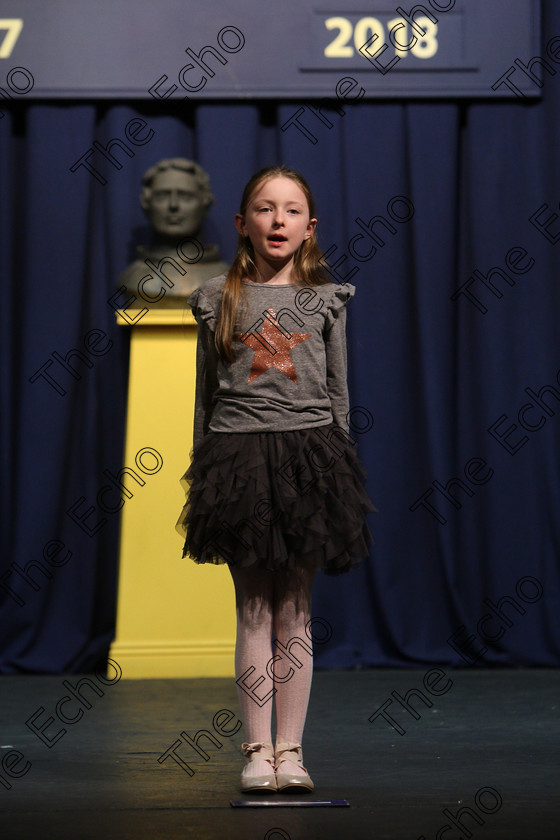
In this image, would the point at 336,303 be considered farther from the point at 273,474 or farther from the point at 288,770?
the point at 288,770

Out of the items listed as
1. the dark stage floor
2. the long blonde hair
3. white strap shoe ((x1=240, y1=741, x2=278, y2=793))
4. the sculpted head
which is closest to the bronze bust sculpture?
the sculpted head

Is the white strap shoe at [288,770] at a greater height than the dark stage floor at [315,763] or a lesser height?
greater

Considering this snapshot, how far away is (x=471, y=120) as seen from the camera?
3564 mm

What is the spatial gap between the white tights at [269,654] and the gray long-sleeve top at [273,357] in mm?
270

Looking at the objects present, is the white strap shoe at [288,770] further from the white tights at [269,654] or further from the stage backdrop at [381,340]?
the stage backdrop at [381,340]

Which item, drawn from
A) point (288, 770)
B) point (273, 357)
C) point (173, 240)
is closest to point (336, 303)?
point (273, 357)

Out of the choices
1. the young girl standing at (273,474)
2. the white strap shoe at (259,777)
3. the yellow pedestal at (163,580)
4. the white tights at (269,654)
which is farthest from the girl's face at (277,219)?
the yellow pedestal at (163,580)

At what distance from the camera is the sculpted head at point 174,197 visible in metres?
3.31

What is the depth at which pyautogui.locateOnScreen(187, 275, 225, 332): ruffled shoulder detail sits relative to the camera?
2.00 m

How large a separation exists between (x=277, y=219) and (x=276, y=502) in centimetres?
50

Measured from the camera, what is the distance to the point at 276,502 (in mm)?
1916

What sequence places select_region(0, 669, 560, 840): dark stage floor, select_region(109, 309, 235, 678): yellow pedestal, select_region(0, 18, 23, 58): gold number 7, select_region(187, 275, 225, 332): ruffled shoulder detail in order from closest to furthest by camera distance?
1. select_region(0, 669, 560, 840): dark stage floor
2. select_region(187, 275, 225, 332): ruffled shoulder detail
3. select_region(109, 309, 235, 678): yellow pedestal
4. select_region(0, 18, 23, 58): gold number 7

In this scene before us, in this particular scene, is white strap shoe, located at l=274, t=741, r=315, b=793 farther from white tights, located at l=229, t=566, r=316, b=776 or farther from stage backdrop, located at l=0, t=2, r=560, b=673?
stage backdrop, located at l=0, t=2, r=560, b=673

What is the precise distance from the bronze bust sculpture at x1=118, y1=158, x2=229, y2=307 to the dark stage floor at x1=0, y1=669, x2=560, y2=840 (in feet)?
3.76
